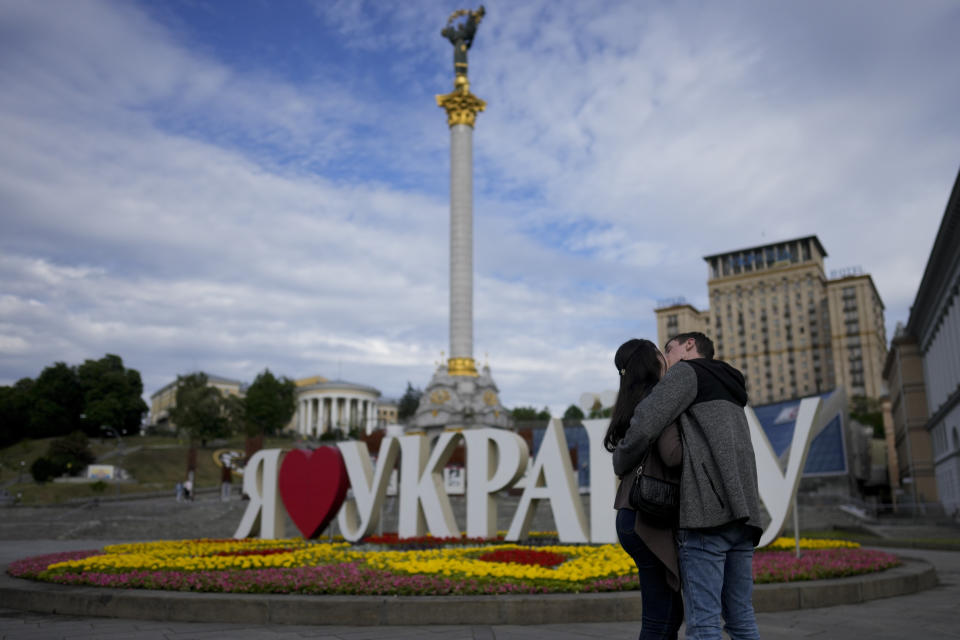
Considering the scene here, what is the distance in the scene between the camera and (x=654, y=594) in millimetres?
3887

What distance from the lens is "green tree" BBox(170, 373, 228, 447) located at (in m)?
75.6

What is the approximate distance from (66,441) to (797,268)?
4106 inches

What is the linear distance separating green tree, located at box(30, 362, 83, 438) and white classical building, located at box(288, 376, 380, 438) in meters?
42.3

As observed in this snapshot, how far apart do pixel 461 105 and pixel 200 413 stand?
43016 millimetres

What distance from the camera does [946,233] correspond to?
32344mm

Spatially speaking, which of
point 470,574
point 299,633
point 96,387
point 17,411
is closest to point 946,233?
point 470,574

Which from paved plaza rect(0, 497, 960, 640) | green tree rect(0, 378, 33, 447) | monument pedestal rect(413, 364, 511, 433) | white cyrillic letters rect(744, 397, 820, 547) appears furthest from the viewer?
green tree rect(0, 378, 33, 447)

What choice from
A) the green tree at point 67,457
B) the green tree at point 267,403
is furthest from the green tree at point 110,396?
the green tree at point 67,457

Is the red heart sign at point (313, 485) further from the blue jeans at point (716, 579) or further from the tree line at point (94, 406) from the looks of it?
the tree line at point (94, 406)

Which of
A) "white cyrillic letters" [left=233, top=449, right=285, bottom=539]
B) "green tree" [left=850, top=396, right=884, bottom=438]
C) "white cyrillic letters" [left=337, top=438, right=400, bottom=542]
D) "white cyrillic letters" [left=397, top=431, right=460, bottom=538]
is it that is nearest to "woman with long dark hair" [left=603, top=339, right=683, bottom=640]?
"white cyrillic letters" [left=397, top=431, right=460, bottom=538]

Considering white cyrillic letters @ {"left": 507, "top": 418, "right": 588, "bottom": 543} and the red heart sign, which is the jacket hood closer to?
white cyrillic letters @ {"left": 507, "top": 418, "right": 588, "bottom": 543}

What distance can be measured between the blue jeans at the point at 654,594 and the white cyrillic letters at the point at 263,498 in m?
14.9

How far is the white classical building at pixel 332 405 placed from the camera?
A: 119 metres

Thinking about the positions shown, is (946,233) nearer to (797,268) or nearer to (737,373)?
(737,373)
